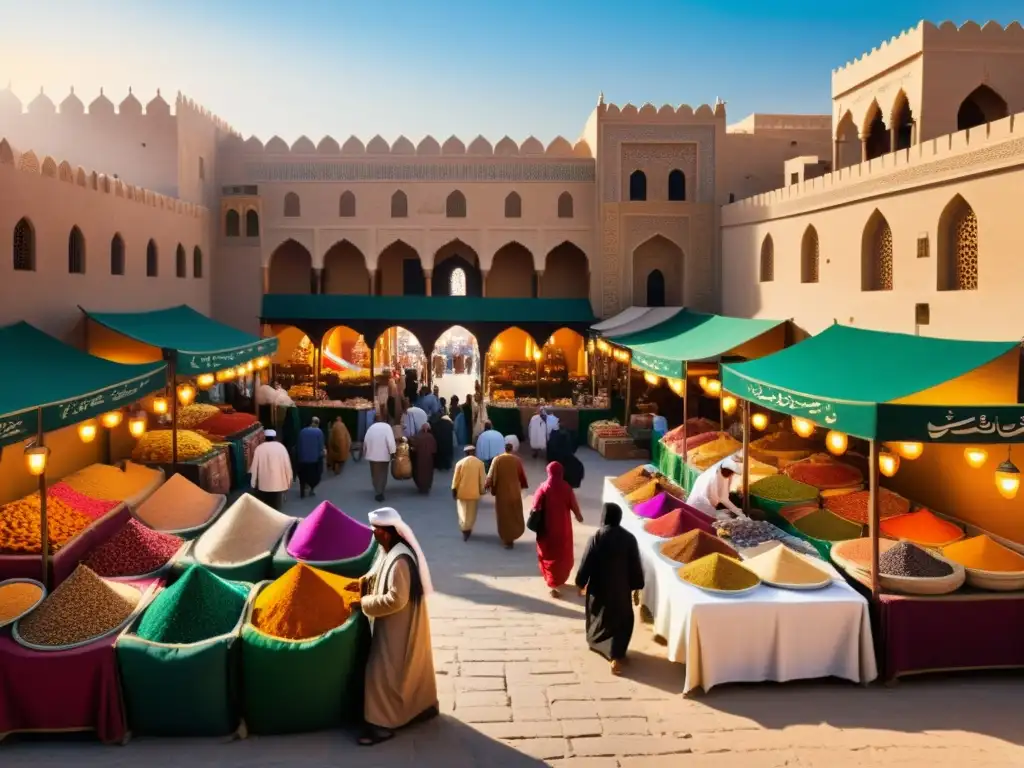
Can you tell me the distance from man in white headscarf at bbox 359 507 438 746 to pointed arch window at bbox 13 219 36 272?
26.7 ft

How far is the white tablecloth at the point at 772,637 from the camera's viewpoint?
590 centimetres

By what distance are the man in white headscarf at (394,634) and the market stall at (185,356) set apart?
6.11m

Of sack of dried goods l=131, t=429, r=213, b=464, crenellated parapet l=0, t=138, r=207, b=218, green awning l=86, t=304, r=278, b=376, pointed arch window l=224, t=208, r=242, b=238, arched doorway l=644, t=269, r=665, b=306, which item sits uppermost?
pointed arch window l=224, t=208, r=242, b=238

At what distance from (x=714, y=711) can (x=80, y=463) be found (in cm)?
884

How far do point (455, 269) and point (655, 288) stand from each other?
559 centimetres

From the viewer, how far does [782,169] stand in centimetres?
2050

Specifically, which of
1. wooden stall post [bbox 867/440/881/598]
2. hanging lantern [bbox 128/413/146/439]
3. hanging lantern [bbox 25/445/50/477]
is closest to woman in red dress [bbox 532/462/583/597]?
wooden stall post [bbox 867/440/881/598]

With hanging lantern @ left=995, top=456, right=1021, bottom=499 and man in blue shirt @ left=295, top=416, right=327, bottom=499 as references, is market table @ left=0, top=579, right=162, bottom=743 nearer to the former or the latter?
hanging lantern @ left=995, top=456, right=1021, bottom=499

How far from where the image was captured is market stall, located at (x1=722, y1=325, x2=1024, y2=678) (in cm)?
611

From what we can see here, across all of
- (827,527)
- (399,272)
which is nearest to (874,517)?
(827,527)

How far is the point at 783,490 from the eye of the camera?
29.6 ft

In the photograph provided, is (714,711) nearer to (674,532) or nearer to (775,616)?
(775,616)

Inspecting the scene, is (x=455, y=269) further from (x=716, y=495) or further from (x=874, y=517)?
(x=874, y=517)

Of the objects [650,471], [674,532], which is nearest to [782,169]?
[650,471]
